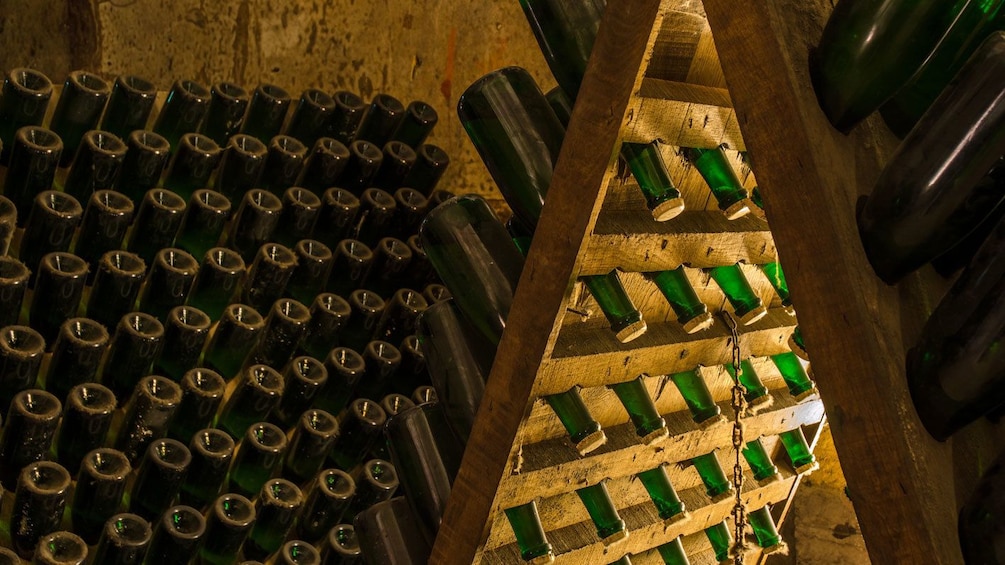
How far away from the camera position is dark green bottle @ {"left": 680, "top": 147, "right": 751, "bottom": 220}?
3.38ft

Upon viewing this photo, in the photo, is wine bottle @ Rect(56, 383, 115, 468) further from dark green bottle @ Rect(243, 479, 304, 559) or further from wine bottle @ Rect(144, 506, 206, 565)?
dark green bottle @ Rect(243, 479, 304, 559)

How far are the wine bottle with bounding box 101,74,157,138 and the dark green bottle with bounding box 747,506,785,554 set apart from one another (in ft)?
3.98

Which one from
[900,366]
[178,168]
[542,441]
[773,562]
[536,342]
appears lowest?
[773,562]

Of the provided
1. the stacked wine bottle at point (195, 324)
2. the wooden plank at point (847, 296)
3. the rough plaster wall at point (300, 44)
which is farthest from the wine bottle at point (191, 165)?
the wooden plank at point (847, 296)

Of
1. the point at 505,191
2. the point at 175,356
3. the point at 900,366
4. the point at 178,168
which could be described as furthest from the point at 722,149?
the point at 178,168

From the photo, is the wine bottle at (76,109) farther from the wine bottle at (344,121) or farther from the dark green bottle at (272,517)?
the dark green bottle at (272,517)

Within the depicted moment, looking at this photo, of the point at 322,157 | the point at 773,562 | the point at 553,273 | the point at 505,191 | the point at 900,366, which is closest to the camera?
the point at 900,366

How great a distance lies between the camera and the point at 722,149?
3.47 ft

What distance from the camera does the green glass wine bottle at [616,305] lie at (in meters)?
0.95

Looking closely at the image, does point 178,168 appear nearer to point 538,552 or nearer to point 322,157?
point 322,157

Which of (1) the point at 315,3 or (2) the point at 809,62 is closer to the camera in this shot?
(2) the point at 809,62

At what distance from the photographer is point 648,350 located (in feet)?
3.42

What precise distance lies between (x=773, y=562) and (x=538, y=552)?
1911 mm

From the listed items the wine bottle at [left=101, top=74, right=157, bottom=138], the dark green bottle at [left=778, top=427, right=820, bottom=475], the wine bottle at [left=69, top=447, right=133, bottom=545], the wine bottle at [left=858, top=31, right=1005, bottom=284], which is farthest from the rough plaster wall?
the wine bottle at [left=858, top=31, right=1005, bottom=284]
